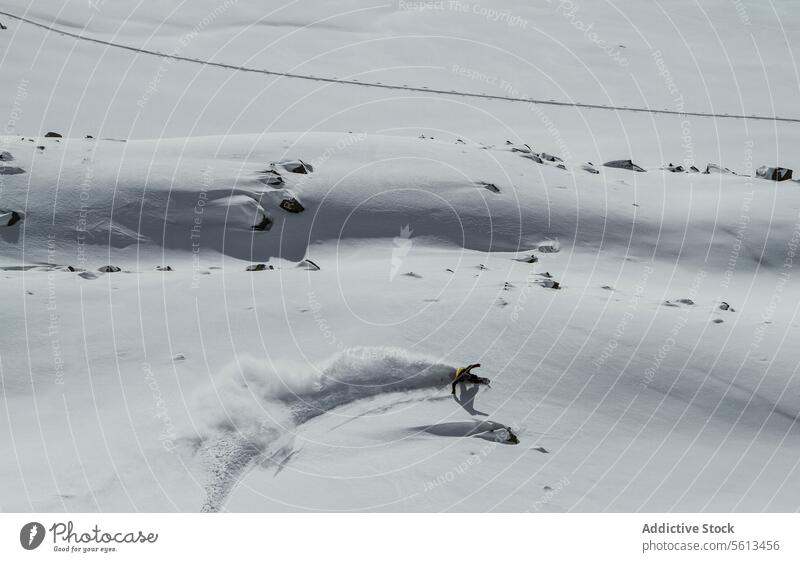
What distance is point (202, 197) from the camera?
20.3ft

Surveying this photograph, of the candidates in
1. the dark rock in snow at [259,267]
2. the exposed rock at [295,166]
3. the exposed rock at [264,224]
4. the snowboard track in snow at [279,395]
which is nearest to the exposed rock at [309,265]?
the dark rock in snow at [259,267]

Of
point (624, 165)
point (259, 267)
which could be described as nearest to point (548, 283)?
point (259, 267)

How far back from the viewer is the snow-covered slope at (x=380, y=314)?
3877mm

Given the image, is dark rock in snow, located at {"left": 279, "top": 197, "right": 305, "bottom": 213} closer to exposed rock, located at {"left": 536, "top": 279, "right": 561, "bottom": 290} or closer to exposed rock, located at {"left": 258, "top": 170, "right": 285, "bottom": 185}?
exposed rock, located at {"left": 258, "top": 170, "right": 285, "bottom": 185}

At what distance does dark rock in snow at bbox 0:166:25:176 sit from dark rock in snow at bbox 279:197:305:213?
1.83m

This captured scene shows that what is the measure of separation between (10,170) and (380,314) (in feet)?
9.94

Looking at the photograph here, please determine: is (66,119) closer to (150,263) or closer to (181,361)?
(150,263)

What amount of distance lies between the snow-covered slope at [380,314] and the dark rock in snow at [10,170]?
34mm

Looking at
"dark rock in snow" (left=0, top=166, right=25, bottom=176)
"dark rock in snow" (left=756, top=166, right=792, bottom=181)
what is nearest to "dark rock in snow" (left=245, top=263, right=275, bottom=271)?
"dark rock in snow" (left=0, top=166, right=25, bottom=176)

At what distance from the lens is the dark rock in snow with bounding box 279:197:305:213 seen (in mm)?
6175

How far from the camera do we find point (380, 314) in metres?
4.93

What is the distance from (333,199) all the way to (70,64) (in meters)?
6.39

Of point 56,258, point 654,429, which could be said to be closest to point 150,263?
point 56,258

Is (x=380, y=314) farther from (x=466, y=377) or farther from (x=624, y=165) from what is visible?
(x=624, y=165)
